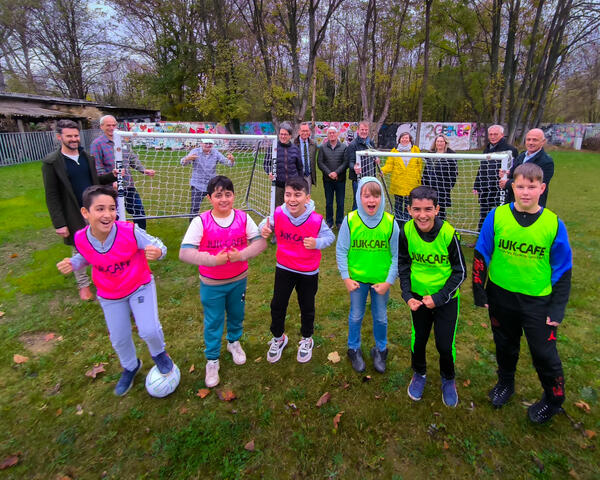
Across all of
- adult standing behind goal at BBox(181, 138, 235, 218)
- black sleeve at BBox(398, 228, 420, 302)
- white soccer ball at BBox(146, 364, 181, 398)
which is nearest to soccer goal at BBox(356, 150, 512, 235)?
adult standing behind goal at BBox(181, 138, 235, 218)

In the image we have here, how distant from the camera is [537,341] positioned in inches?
96.2

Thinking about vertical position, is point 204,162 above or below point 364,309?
above

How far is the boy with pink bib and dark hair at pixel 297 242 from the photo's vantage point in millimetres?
2973

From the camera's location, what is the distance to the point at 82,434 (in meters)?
2.66

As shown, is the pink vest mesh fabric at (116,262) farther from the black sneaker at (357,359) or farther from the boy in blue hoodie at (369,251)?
the black sneaker at (357,359)

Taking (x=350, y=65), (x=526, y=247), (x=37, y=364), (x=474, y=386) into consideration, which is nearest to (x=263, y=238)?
(x=526, y=247)

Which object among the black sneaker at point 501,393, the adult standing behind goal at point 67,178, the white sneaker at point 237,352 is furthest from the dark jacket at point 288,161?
the black sneaker at point 501,393

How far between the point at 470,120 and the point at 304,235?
124 feet

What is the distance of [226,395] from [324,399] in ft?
2.85

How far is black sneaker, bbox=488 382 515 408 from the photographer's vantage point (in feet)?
9.35

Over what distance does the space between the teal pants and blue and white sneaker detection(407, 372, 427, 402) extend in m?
1.70

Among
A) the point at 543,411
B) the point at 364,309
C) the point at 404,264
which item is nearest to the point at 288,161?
the point at 364,309

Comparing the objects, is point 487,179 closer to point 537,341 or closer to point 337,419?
point 537,341

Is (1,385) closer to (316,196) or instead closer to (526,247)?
(526,247)
